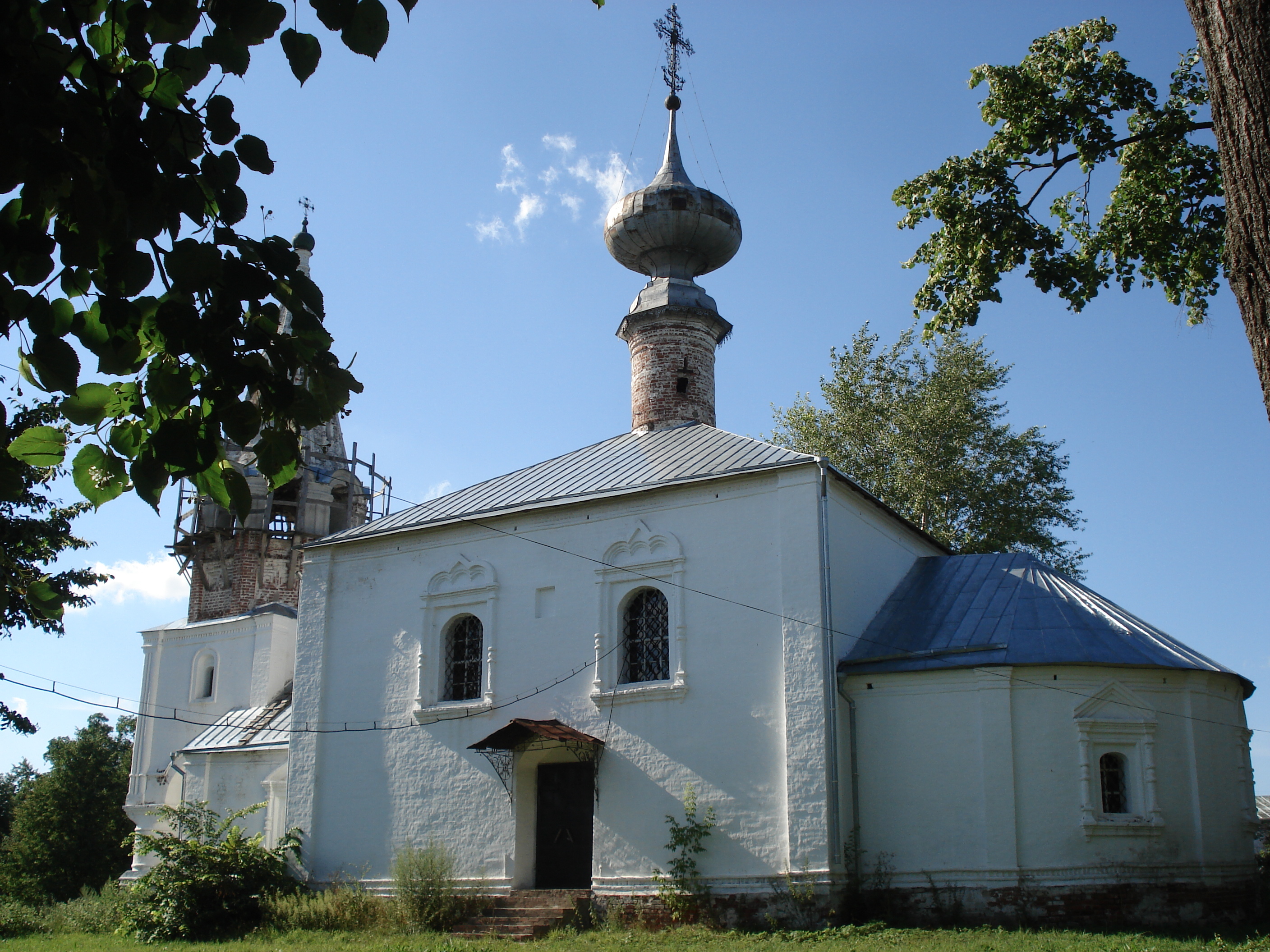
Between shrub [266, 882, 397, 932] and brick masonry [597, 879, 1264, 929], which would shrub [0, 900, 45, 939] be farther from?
brick masonry [597, 879, 1264, 929]

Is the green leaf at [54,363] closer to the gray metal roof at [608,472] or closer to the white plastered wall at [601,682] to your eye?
the white plastered wall at [601,682]

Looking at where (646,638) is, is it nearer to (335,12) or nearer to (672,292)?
(672,292)

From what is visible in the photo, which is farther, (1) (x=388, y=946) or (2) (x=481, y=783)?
(2) (x=481, y=783)

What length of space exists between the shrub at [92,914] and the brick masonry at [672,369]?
10.2m

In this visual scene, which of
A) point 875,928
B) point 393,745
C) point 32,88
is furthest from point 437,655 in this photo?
point 32,88

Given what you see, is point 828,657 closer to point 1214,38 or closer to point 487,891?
point 487,891

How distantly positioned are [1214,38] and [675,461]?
12.1 meters

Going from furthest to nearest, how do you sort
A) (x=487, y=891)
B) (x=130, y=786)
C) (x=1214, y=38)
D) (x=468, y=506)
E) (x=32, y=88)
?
Result: (x=130, y=786) < (x=468, y=506) < (x=487, y=891) < (x=1214, y=38) < (x=32, y=88)

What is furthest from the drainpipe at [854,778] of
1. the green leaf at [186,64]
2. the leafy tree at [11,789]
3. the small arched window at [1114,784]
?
the leafy tree at [11,789]

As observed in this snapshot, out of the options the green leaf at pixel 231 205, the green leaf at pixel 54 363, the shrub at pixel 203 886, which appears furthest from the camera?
the shrub at pixel 203 886

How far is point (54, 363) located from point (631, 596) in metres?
12.1

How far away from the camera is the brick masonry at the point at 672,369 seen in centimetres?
1834

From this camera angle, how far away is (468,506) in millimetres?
16875

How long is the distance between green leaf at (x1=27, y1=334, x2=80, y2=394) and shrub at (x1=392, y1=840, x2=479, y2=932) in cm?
1195
